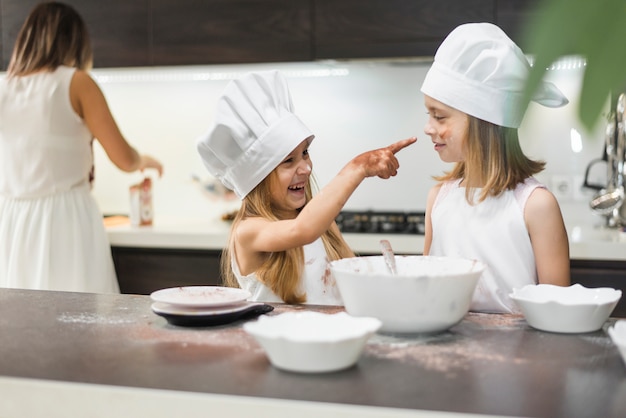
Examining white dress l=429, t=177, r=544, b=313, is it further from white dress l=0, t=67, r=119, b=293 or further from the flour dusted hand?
white dress l=0, t=67, r=119, b=293

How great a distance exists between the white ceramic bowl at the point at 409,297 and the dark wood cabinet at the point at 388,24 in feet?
5.83

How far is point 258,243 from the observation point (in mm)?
1610

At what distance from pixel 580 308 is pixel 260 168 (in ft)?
2.71

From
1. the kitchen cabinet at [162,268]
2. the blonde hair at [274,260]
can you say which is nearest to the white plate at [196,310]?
the blonde hair at [274,260]

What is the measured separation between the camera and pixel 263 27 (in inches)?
112

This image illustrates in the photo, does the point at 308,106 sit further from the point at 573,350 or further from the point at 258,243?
the point at 573,350

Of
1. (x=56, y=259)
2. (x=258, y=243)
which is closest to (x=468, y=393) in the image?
(x=258, y=243)

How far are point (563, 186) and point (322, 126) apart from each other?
39.2 inches

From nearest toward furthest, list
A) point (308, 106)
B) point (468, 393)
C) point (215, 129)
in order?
point (468, 393), point (215, 129), point (308, 106)

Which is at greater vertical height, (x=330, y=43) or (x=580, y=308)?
(x=330, y=43)

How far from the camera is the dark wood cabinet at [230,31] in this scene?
2.80 metres

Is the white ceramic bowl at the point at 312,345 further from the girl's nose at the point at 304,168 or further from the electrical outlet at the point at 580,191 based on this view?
the electrical outlet at the point at 580,191

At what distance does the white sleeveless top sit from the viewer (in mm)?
1686

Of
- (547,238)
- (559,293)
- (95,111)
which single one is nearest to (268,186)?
(547,238)
